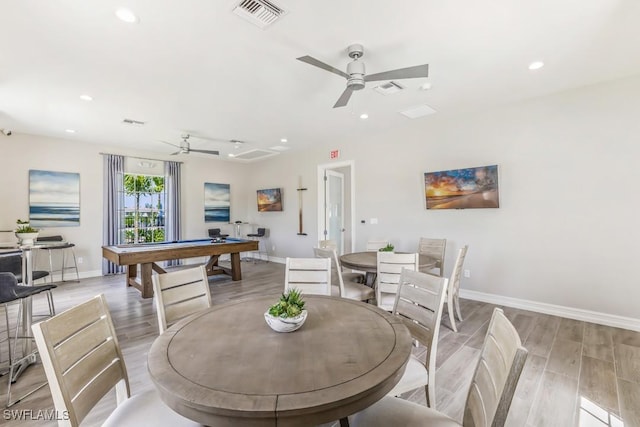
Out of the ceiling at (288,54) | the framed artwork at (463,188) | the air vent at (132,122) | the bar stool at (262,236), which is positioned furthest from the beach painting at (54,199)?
the framed artwork at (463,188)

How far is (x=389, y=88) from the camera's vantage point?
363 centimetres

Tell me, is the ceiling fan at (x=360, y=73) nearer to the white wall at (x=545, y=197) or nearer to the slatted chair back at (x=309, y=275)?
the slatted chair back at (x=309, y=275)

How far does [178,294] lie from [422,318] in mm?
1593

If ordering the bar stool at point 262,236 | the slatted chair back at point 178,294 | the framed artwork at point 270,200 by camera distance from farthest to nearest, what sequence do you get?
the bar stool at point 262,236
the framed artwork at point 270,200
the slatted chair back at point 178,294

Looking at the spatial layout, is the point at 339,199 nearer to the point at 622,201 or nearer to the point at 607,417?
the point at 622,201

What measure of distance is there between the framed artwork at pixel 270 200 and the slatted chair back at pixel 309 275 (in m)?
5.25

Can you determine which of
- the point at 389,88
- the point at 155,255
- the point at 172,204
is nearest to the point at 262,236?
the point at 172,204

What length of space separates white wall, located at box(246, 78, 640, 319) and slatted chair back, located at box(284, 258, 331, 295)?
3004 millimetres

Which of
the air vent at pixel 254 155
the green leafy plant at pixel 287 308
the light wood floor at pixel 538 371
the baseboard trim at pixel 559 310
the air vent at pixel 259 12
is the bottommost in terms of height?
the light wood floor at pixel 538 371

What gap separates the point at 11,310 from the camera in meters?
3.99

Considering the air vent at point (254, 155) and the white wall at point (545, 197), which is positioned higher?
the air vent at point (254, 155)

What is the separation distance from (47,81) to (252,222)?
18.7 ft

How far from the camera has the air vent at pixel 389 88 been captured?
3.54 m

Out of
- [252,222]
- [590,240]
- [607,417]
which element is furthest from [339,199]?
[607,417]
